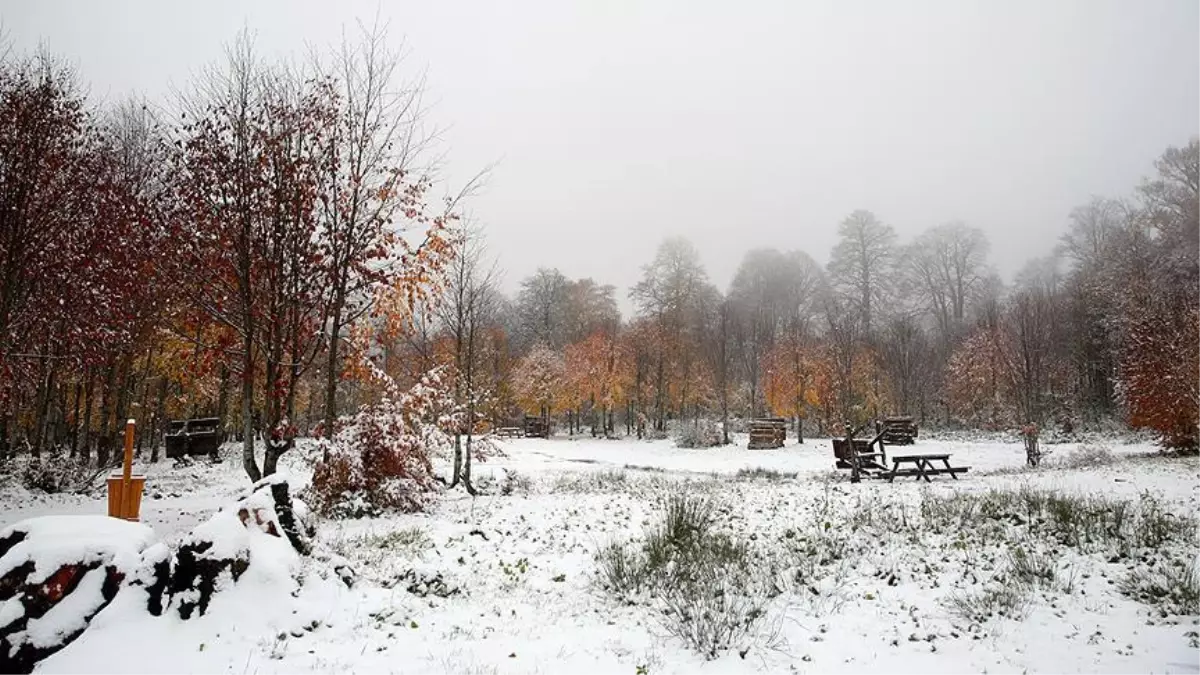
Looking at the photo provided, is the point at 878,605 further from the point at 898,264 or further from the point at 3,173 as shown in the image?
the point at 898,264

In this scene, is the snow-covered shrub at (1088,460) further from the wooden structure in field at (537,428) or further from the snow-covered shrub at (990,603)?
the wooden structure in field at (537,428)

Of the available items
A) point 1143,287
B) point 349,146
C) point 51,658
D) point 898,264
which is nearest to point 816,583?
point 51,658

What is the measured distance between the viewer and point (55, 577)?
15.4ft

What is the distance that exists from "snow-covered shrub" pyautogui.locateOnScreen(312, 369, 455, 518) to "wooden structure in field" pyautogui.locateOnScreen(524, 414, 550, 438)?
1174 inches

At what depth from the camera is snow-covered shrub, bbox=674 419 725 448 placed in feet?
96.0

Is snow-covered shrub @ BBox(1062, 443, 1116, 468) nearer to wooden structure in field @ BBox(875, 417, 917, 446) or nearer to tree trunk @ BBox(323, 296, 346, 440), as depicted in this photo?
wooden structure in field @ BBox(875, 417, 917, 446)

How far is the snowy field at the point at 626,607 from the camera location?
4961mm

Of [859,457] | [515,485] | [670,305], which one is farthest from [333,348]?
[670,305]

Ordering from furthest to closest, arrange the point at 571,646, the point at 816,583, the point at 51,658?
the point at 816,583 → the point at 571,646 → the point at 51,658

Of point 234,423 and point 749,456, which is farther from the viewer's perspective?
point 234,423

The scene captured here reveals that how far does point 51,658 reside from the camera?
14.2ft

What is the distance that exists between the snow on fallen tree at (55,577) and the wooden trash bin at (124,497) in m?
2.96

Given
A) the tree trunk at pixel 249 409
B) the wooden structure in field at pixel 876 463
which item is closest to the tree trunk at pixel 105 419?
the tree trunk at pixel 249 409

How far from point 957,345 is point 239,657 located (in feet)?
137
